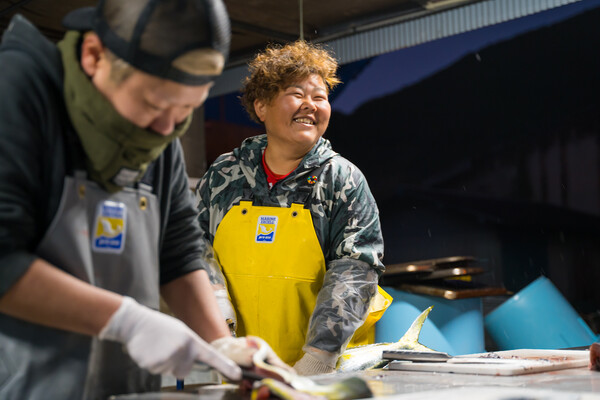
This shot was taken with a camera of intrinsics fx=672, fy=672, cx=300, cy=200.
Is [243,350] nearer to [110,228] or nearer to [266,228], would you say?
[110,228]

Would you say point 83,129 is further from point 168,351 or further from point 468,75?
point 468,75

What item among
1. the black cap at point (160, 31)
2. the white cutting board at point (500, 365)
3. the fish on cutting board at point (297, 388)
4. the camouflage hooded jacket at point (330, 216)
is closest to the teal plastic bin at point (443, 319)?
the camouflage hooded jacket at point (330, 216)

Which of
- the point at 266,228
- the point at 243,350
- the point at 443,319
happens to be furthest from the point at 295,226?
the point at 443,319

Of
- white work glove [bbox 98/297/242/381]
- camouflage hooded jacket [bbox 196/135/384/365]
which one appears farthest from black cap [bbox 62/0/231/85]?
camouflage hooded jacket [bbox 196/135/384/365]

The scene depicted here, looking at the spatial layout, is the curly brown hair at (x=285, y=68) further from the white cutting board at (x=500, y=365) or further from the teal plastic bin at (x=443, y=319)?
the teal plastic bin at (x=443, y=319)

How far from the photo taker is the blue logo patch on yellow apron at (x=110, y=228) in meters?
1.29

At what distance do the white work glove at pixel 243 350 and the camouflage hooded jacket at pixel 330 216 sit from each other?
823 millimetres

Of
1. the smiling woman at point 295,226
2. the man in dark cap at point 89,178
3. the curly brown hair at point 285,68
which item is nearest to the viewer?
the man in dark cap at point 89,178

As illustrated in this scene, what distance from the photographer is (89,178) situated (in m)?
1.28

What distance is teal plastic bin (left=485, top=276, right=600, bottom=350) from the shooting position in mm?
3855

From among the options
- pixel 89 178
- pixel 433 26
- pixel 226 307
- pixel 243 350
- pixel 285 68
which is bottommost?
pixel 243 350

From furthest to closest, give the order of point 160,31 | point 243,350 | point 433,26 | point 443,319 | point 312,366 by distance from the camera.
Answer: point 433,26
point 443,319
point 312,366
point 243,350
point 160,31

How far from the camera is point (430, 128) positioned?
7.54 metres

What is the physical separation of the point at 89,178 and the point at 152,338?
0.33 m
